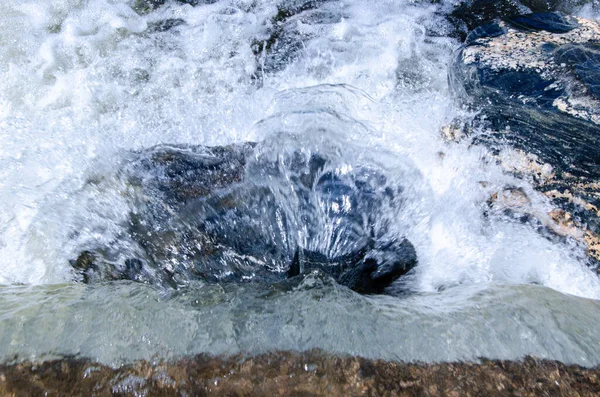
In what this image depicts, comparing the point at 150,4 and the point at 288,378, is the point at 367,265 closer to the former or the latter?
the point at 288,378

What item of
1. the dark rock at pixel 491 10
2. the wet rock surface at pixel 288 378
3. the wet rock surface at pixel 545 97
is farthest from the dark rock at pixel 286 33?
the wet rock surface at pixel 288 378

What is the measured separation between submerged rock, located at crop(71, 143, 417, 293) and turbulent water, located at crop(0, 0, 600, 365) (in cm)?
10

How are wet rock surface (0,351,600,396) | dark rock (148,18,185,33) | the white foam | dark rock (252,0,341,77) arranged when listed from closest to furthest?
wet rock surface (0,351,600,396) < the white foam < dark rock (252,0,341,77) < dark rock (148,18,185,33)

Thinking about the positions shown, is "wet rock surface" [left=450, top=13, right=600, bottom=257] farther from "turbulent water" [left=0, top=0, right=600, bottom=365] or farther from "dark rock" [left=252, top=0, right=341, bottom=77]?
"dark rock" [left=252, top=0, right=341, bottom=77]

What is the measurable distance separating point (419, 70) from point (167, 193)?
2320 millimetres

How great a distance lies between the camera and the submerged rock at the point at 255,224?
2.49 meters

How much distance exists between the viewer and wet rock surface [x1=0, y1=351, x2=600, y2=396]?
1.40m

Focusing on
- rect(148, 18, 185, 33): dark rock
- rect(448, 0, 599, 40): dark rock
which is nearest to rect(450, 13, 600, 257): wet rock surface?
rect(448, 0, 599, 40): dark rock

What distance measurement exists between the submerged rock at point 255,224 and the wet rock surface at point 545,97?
0.91 meters

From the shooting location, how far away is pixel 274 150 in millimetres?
2760

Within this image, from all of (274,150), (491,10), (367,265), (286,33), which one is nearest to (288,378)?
(367,265)

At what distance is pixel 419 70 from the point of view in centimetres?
383

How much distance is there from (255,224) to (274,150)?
1.50 feet

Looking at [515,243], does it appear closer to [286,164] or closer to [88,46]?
[286,164]
